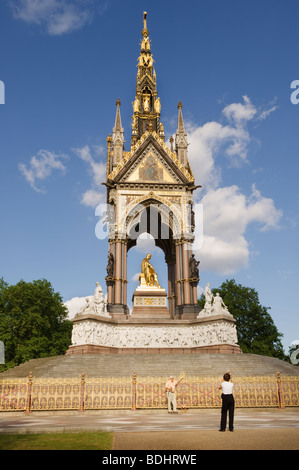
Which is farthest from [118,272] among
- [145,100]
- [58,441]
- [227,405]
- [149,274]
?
[58,441]

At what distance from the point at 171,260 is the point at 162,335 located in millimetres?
9219

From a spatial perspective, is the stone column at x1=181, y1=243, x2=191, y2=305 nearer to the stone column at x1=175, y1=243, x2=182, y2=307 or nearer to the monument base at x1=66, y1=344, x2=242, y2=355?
the stone column at x1=175, y1=243, x2=182, y2=307

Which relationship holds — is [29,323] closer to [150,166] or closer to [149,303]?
[149,303]

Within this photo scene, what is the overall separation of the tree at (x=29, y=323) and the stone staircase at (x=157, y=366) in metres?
21.2

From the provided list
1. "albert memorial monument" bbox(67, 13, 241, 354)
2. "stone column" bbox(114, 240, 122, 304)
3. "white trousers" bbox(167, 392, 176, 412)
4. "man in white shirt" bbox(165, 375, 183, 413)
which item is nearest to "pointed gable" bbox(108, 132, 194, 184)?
"albert memorial monument" bbox(67, 13, 241, 354)

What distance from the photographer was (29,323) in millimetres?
44469

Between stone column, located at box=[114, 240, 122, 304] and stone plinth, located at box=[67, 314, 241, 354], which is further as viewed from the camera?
stone column, located at box=[114, 240, 122, 304]

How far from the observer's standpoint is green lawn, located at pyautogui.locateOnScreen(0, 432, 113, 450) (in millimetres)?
6285

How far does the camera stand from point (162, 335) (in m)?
26.6

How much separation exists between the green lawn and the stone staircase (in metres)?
10.9

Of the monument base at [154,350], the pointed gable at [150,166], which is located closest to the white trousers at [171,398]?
the monument base at [154,350]

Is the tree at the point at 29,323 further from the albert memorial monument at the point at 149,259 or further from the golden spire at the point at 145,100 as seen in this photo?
the golden spire at the point at 145,100

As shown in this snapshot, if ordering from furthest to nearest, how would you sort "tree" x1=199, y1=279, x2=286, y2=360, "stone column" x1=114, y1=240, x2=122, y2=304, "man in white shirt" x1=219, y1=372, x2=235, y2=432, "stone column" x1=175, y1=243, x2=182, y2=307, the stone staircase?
"tree" x1=199, y1=279, x2=286, y2=360
"stone column" x1=175, y1=243, x2=182, y2=307
"stone column" x1=114, y1=240, x2=122, y2=304
the stone staircase
"man in white shirt" x1=219, y1=372, x2=235, y2=432
